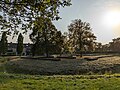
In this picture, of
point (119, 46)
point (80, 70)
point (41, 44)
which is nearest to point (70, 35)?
point (41, 44)

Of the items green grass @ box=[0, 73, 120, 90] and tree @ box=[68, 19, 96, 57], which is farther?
tree @ box=[68, 19, 96, 57]

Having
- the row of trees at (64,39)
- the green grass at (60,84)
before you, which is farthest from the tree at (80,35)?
the green grass at (60,84)

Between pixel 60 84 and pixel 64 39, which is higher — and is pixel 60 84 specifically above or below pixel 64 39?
below

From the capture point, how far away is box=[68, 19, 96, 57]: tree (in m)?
85.4

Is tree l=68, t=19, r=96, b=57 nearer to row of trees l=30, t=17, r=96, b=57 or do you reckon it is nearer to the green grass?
row of trees l=30, t=17, r=96, b=57

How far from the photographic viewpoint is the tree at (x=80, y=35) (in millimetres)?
85375

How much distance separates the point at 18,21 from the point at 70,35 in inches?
2901

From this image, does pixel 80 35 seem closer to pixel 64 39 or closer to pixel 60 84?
pixel 64 39

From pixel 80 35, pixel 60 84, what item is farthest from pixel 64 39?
pixel 60 84

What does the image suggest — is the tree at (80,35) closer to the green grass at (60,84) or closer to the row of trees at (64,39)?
the row of trees at (64,39)

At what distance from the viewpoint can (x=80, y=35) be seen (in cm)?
8588

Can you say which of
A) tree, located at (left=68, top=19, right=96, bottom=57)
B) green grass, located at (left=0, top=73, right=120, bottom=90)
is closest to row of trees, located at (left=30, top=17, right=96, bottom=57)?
tree, located at (left=68, top=19, right=96, bottom=57)

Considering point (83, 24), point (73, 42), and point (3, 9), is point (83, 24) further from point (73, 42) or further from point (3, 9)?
point (3, 9)

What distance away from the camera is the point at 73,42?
8769cm
